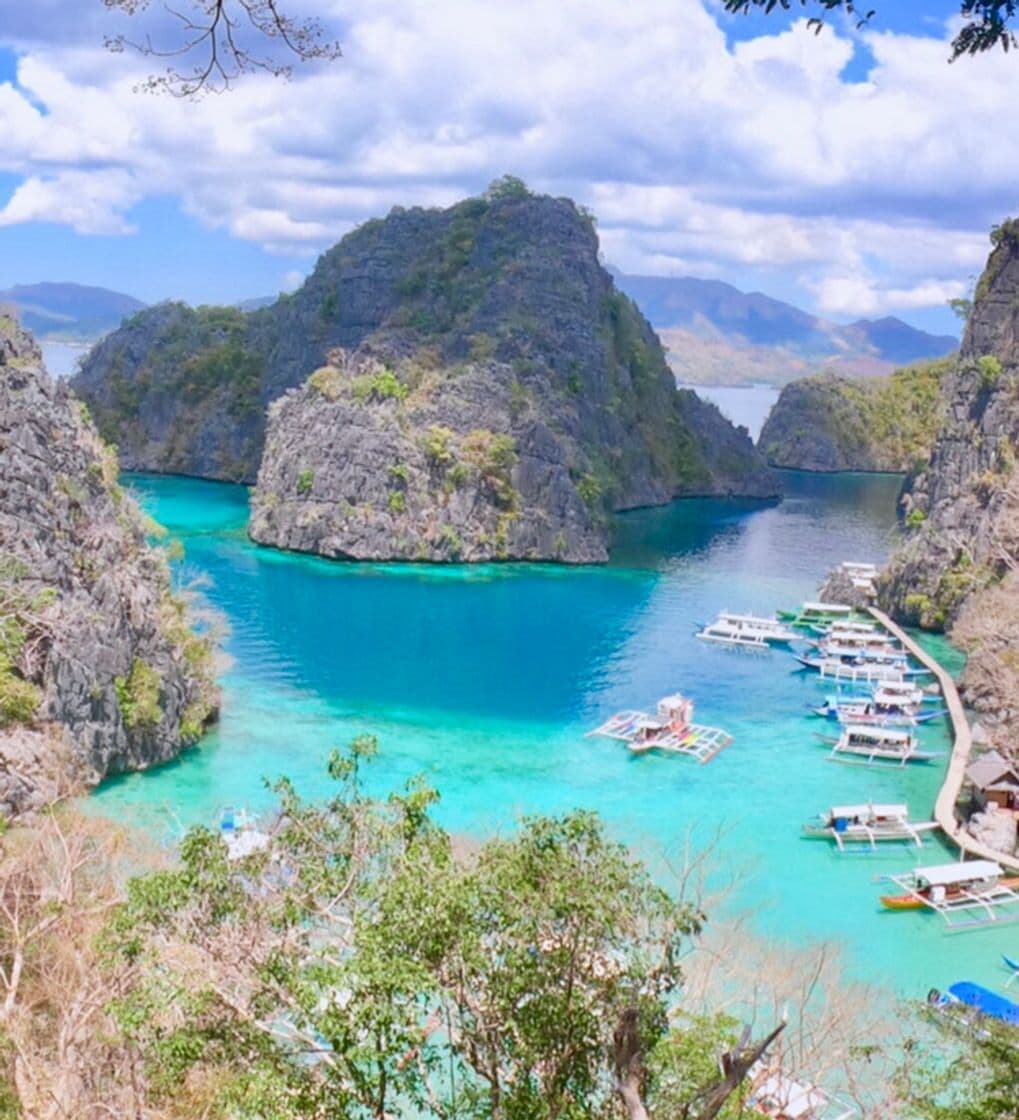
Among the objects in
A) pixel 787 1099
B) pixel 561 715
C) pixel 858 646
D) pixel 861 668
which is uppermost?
pixel 858 646

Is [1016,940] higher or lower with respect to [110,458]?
lower

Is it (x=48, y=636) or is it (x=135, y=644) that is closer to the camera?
(x=48, y=636)

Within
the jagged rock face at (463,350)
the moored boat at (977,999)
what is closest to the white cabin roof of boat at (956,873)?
the moored boat at (977,999)

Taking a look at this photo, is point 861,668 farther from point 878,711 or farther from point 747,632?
point 747,632

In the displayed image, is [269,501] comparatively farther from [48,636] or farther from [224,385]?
[48,636]

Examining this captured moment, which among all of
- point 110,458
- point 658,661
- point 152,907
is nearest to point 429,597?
point 658,661

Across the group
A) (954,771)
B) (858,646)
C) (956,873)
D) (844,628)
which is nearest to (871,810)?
(956,873)
